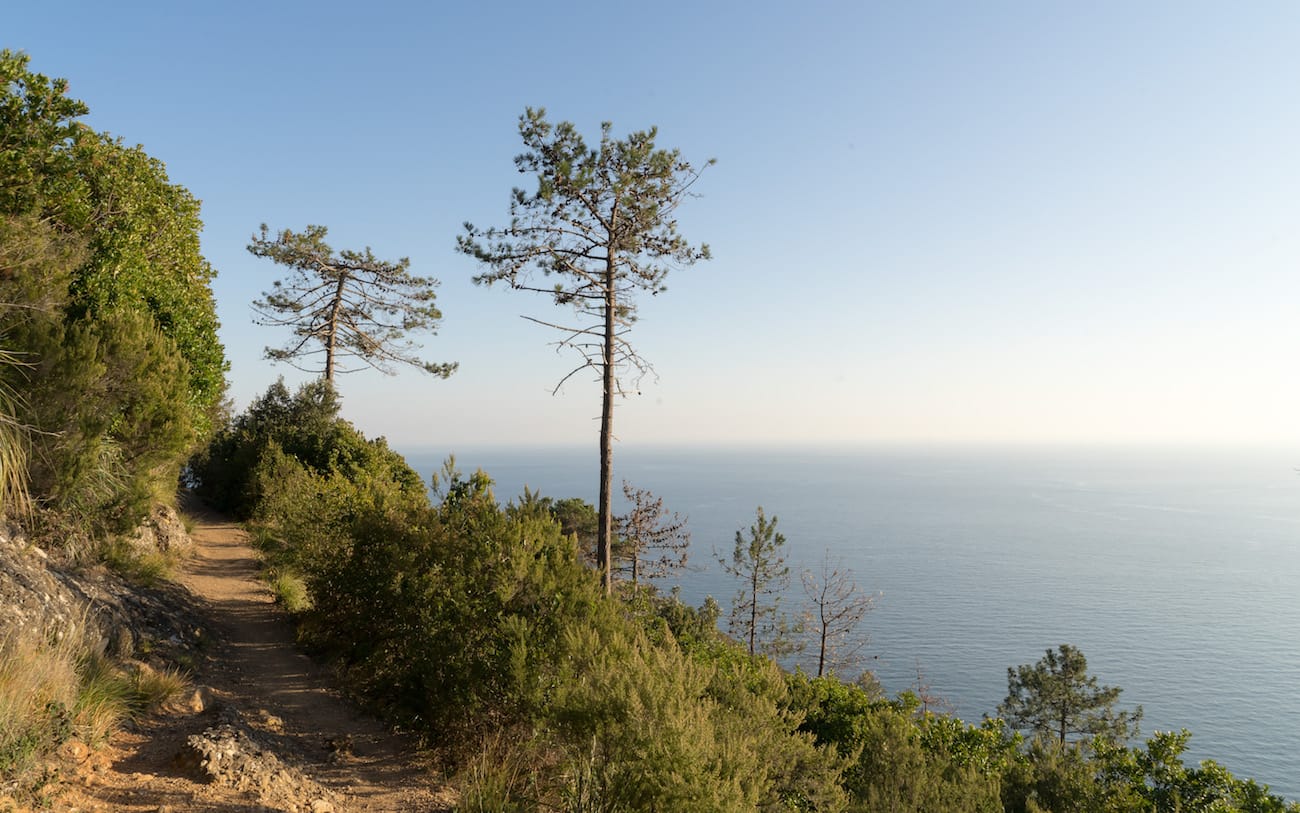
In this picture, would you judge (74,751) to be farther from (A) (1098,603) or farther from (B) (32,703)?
(A) (1098,603)

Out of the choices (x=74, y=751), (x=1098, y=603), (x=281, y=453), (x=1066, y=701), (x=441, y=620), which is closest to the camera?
(x=74, y=751)

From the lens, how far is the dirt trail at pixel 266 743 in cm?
481

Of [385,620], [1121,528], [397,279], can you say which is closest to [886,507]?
[1121,528]

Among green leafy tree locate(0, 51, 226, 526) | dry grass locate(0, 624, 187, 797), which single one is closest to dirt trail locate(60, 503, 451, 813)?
dry grass locate(0, 624, 187, 797)

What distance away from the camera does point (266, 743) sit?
6.08 metres

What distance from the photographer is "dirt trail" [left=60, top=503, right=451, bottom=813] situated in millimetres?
4809

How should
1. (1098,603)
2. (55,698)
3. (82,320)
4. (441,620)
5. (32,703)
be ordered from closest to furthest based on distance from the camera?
1. (32,703)
2. (55,698)
3. (441,620)
4. (82,320)
5. (1098,603)

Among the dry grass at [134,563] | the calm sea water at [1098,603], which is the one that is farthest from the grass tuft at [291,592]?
the calm sea water at [1098,603]

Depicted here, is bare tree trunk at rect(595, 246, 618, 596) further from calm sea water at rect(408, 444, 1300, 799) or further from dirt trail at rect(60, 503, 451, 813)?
calm sea water at rect(408, 444, 1300, 799)

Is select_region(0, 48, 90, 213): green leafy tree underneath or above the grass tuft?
above

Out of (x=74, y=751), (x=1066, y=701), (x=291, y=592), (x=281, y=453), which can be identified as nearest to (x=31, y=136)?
(x=291, y=592)

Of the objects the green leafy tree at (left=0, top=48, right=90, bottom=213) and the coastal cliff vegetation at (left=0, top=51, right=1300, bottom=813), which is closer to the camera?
the coastal cliff vegetation at (left=0, top=51, right=1300, bottom=813)

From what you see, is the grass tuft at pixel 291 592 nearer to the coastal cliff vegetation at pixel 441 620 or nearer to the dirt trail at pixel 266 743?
the coastal cliff vegetation at pixel 441 620

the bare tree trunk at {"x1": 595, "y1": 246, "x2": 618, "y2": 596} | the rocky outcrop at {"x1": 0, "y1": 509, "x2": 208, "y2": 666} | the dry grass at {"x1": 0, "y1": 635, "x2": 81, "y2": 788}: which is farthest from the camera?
the bare tree trunk at {"x1": 595, "y1": 246, "x2": 618, "y2": 596}
